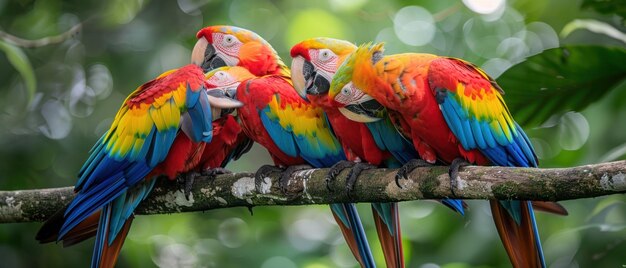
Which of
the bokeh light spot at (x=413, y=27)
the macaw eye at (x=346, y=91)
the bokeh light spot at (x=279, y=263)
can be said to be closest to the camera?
the macaw eye at (x=346, y=91)

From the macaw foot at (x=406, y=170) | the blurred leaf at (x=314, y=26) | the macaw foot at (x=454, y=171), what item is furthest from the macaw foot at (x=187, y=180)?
the blurred leaf at (x=314, y=26)

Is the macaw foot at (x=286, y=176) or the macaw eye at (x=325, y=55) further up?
the macaw eye at (x=325, y=55)

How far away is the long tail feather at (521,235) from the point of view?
110 inches

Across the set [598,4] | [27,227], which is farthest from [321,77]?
[27,227]

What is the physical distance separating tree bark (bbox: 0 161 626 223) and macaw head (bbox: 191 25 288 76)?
0.68 meters

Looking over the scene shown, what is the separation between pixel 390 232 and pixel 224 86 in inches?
38.7

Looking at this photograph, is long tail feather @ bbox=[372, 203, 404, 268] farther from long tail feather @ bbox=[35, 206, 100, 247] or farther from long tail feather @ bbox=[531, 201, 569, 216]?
long tail feather @ bbox=[35, 206, 100, 247]

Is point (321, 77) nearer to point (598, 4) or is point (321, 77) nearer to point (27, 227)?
point (598, 4)

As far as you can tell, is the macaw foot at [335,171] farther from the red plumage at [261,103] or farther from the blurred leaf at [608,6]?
the blurred leaf at [608,6]

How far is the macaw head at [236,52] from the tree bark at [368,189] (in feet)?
2.24

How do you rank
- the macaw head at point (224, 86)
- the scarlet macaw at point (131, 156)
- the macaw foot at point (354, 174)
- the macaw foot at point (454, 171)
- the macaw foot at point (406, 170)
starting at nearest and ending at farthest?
the macaw foot at point (454, 171) < the macaw foot at point (406, 170) < the macaw foot at point (354, 174) < the scarlet macaw at point (131, 156) < the macaw head at point (224, 86)

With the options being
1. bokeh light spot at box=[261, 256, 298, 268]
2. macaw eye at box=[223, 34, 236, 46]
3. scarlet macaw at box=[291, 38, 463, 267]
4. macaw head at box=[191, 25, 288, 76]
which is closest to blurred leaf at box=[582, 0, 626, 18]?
scarlet macaw at box=[291, 38, 463, 267]

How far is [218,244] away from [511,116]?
132 inches

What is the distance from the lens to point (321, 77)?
10.5ft
